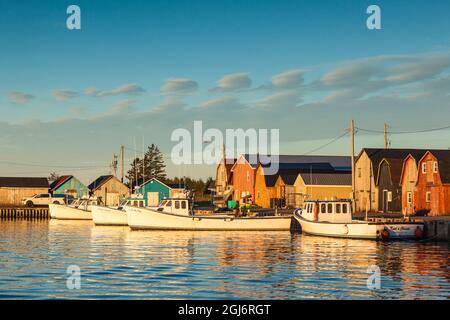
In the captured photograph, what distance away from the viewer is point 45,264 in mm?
36344

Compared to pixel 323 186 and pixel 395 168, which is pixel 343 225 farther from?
pixel 323 186

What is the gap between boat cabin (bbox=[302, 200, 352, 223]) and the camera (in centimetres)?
5531

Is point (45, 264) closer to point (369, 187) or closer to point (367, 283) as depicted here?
point (367, 283)

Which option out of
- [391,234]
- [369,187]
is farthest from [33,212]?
[391,234]

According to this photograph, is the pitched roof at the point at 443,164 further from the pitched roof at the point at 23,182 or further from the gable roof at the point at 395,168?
the pitched roof at the point at 23,182

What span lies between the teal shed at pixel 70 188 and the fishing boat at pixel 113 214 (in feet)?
137

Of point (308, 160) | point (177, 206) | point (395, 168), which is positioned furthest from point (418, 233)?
point (308, 160)

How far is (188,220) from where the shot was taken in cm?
6284

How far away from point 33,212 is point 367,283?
7727 cm

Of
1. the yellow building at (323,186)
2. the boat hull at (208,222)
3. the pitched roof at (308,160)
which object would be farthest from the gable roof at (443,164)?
the pitched roof at (308,160)

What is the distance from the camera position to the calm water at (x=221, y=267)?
1064 inches

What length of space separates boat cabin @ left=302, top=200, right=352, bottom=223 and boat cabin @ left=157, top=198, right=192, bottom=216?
12.5 m

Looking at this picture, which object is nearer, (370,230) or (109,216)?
(370,230)

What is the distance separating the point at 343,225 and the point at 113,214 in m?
30.9
